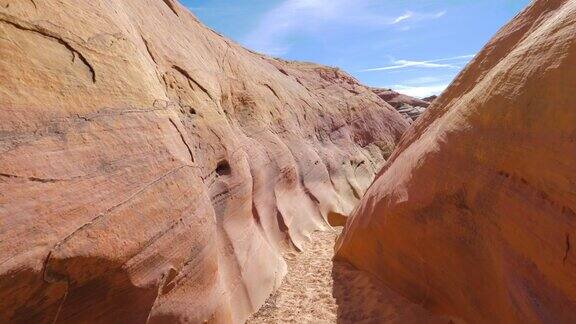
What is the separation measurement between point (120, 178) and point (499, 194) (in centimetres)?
328

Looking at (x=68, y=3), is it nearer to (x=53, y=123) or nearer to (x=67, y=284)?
(x=53, y=123)

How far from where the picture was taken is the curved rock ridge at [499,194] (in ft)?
→ 10.1

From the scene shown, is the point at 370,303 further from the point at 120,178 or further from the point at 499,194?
the point at 120,178

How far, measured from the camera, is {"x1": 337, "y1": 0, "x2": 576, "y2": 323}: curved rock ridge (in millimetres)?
3070

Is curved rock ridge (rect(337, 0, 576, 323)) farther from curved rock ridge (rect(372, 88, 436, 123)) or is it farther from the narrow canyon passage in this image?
curved rock ridge (rect(372, 88, 436, 123))

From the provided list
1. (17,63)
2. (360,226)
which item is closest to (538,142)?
(360,226)

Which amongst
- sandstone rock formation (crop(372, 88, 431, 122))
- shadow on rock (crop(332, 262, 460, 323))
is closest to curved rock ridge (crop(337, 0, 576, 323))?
shadow on rock (crop(332, 262, 460, 323))

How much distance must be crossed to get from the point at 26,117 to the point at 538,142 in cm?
392

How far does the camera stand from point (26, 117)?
2992 mm

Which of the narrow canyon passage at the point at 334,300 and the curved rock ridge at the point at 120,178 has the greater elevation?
the curved rock ridge at the point at 120,178

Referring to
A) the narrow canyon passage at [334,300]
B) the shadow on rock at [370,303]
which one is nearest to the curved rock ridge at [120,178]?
the narrow canyon passage at [334,300]

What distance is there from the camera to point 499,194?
11.7ft

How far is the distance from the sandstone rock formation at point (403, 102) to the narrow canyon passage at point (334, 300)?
2078 centimetres

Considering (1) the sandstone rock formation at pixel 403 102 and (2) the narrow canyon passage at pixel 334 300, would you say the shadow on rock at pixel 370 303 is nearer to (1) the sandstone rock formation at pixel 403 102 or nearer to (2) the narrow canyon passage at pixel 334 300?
(2) the narrow canyon passage at pixel 334 300
